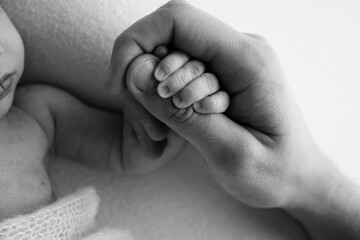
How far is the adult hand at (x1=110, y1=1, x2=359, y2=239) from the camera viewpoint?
793 mm

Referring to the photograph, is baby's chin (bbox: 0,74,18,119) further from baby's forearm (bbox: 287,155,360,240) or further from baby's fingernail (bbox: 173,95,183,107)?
baby's forearm (bbox: 287,155,360,240)

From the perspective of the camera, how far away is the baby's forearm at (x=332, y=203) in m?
0.95

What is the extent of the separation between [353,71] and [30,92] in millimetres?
818

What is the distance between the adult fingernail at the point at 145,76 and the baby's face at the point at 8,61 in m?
0.30

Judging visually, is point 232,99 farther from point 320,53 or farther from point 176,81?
point 320,53

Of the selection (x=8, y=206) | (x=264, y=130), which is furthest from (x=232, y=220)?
(x=8, y=206)

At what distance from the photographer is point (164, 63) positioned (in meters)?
0.76

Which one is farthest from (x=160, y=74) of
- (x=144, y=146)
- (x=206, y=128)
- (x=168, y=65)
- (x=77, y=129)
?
(x=77, y=129)

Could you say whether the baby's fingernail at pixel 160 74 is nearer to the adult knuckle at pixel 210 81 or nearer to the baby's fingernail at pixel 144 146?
the adult knuckle at pixel 210 81

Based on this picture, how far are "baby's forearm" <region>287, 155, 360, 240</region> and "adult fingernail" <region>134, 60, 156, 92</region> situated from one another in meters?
0.41

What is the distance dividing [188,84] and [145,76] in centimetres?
8

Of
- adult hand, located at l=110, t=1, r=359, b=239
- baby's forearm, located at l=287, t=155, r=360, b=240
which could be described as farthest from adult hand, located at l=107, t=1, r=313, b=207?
baby's forearm, located at l=287, t=155, r=360, b=240

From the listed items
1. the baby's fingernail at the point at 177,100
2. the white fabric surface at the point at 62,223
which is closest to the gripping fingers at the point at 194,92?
the baby's fingernail at the point at 177,100

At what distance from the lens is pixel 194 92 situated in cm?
75
